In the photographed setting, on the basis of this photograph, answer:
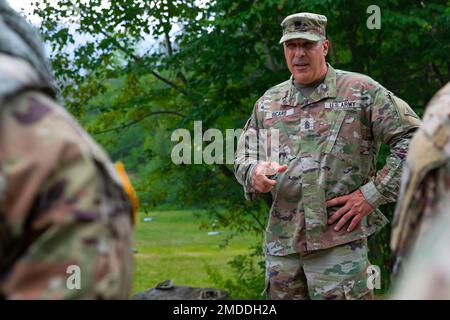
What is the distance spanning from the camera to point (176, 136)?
8789 millimetres

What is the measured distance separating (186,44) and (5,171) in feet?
24.6

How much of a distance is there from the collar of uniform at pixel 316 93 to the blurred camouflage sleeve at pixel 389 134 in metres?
0.24

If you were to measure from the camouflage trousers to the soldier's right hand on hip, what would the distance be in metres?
0.44

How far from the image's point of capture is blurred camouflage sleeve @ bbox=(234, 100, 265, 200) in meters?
4.83

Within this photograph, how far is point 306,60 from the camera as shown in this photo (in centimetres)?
498

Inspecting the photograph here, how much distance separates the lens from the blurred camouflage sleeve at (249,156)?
483cm

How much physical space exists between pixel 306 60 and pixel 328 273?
115 cm
